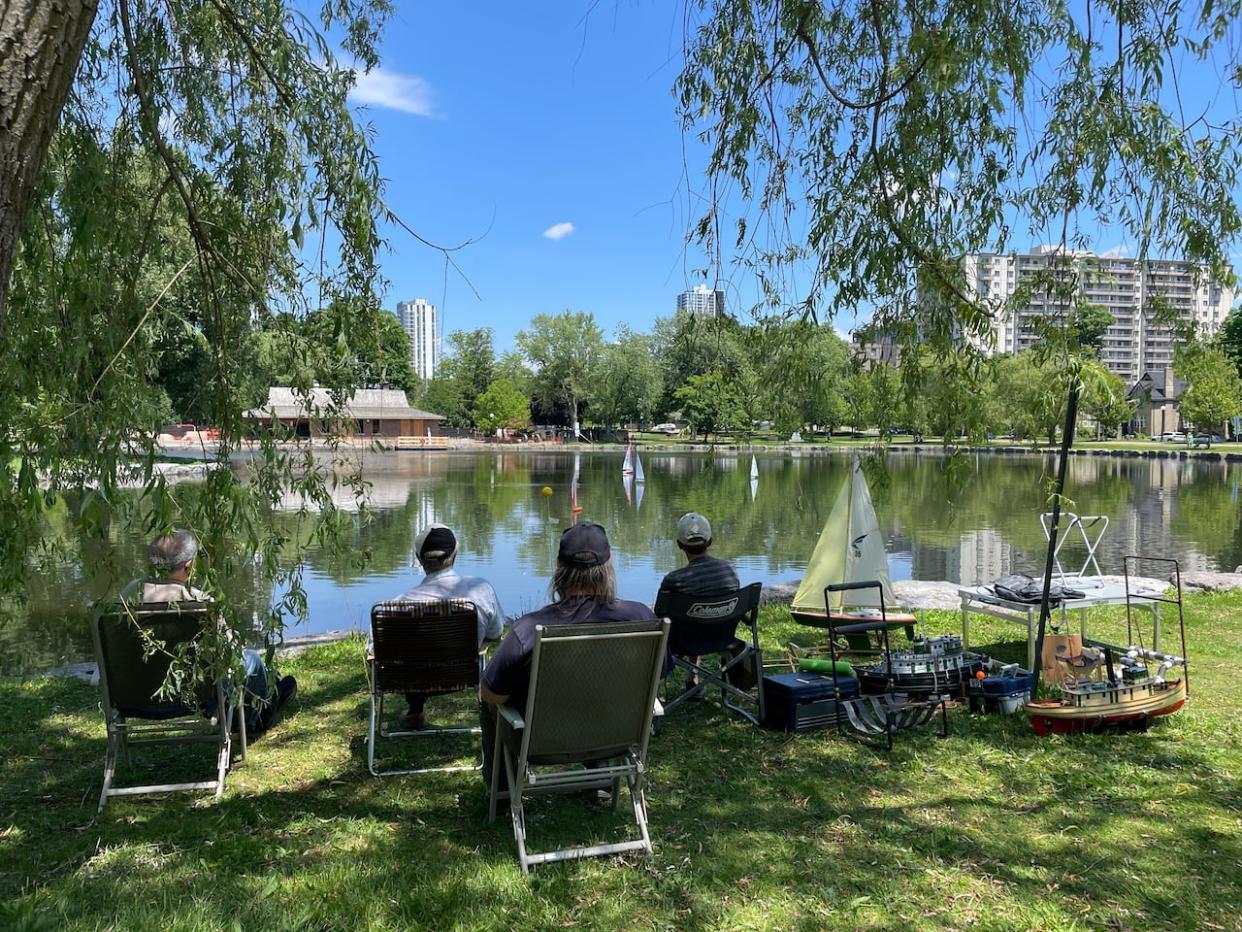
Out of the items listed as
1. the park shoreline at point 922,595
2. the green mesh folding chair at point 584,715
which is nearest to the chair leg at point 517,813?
the green mesh folding chair at point 584,715

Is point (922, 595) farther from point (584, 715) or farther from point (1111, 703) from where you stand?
point (584, 715)

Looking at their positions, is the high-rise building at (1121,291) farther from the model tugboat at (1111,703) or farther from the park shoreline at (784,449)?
the park shoreline at (784,449)

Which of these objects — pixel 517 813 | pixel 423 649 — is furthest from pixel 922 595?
pixel 517 813

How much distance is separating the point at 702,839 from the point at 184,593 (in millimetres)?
2375

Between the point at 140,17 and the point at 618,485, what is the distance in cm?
2851

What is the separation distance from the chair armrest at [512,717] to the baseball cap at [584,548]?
593 mm

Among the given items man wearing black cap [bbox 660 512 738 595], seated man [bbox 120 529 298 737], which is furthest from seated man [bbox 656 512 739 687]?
seated man [bbox 120 529 298 737]

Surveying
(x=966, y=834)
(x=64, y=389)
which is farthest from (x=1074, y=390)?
(x=64, y=389)

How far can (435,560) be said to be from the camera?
4.66 meters

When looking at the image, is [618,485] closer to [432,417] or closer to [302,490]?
[302,490]

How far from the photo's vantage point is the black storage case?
4.73 m

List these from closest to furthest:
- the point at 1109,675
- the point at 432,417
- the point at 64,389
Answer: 1. the point at 64,389
2. the point at 1109,675
3. the point at 432,417

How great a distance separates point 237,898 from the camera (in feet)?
9.16

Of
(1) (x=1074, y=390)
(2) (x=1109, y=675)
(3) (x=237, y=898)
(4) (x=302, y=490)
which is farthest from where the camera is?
(2) (x=1109, y=675)
